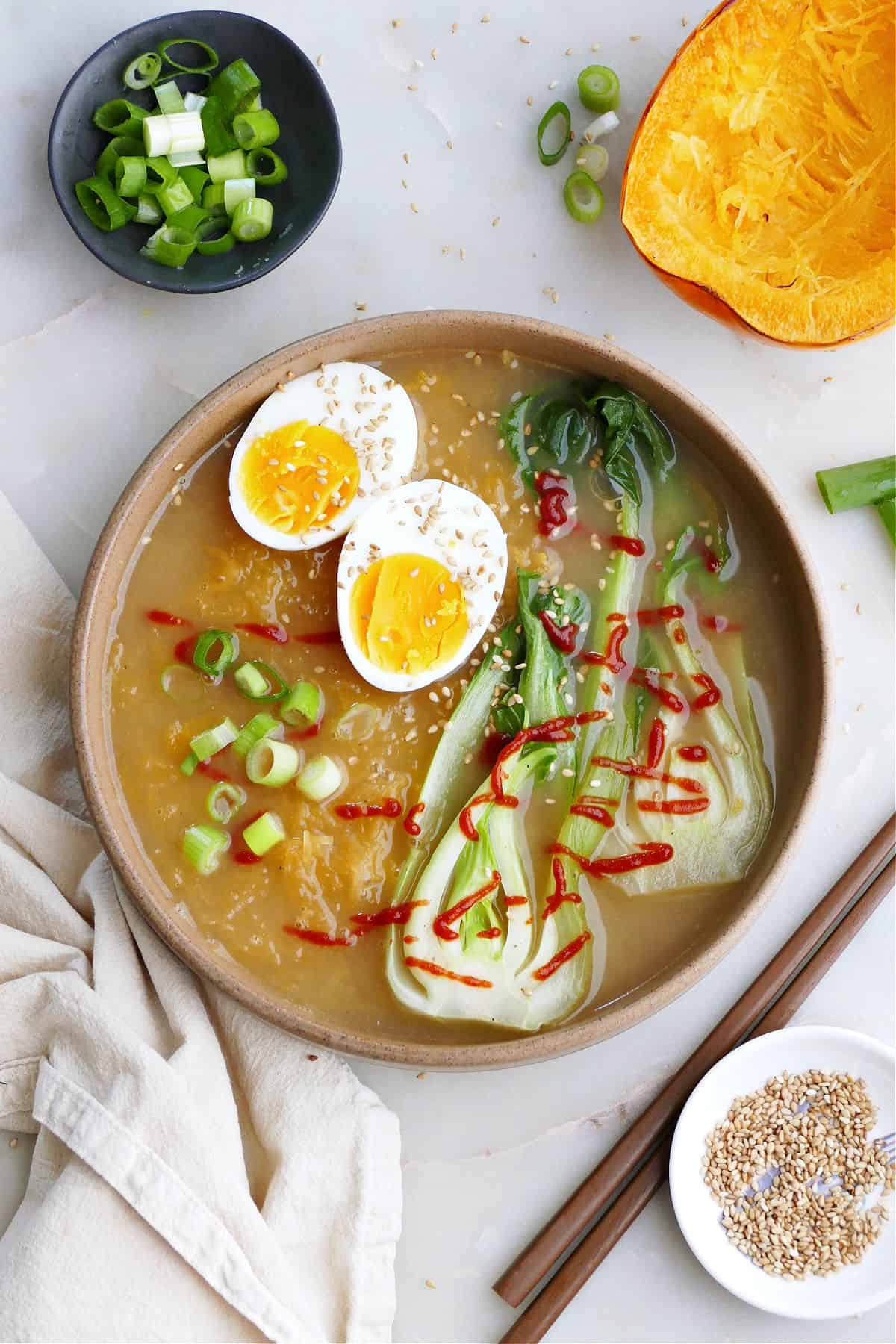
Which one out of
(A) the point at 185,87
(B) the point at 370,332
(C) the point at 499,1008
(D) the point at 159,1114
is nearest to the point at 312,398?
(B) the point at 370,332

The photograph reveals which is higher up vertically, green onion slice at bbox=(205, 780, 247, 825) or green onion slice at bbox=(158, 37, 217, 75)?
green onion slice at bbox=(158, 37, 217, 75)

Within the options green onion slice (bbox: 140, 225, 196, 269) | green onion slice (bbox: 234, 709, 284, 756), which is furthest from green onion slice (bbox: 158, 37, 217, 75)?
green onion slice (bbox: 234, 709, 284, 756)

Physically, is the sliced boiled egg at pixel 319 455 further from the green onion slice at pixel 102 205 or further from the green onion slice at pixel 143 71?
the green onion slice at pixel 143 71

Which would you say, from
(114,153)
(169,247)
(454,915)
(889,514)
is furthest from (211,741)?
(889,514)

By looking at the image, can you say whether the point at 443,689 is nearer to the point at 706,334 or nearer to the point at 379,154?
the point at 706,334

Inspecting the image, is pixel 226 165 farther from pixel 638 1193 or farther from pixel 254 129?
pixel 638 1193

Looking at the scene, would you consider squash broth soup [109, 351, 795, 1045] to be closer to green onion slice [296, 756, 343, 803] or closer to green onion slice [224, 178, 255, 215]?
green onion slice [296, 756, 343, 803]
